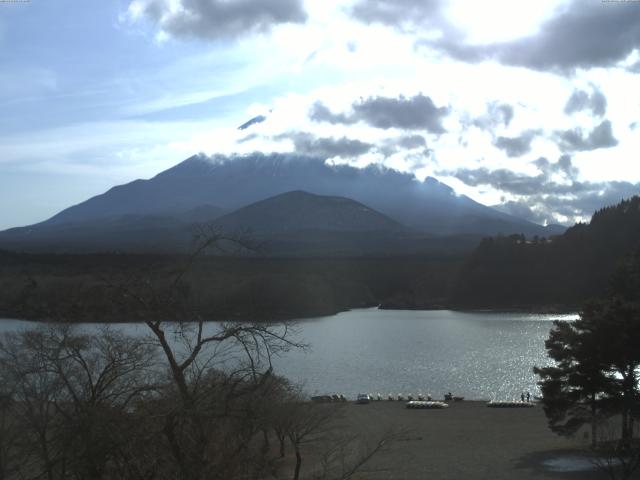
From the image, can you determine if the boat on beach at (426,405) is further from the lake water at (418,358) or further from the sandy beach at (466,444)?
the lake water at (418,358)

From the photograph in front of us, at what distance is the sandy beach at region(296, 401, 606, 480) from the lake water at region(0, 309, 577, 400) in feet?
11.8

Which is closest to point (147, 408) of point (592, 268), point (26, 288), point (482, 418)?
point (482, 418)

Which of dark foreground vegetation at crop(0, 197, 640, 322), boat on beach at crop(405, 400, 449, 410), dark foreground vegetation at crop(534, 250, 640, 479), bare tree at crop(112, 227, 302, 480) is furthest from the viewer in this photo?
dark foreground vegetation at crop(0, 197, 640, 322)

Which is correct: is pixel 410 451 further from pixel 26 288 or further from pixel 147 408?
pixel 26 288

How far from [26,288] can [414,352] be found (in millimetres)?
28473

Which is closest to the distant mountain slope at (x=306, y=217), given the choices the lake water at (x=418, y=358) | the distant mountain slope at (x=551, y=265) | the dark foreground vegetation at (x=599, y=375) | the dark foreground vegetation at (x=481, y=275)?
the dark foreground vegetation at (x=481, y=275)

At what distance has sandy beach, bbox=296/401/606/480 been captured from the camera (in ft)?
50.6

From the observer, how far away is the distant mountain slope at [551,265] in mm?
85375

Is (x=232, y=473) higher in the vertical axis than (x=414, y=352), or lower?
higher

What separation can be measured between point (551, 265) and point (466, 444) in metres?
74.5

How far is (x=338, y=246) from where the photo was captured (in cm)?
14738

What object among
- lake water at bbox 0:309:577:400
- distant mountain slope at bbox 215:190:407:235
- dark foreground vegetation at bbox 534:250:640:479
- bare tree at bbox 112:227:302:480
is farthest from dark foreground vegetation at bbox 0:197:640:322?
distant mountain slope at bbox 215:190:407:235

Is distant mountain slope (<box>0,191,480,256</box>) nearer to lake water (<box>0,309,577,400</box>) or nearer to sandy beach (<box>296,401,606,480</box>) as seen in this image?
lake water (<box>0,309,577,400</box>)

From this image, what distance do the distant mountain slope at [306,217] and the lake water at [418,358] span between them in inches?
4556
